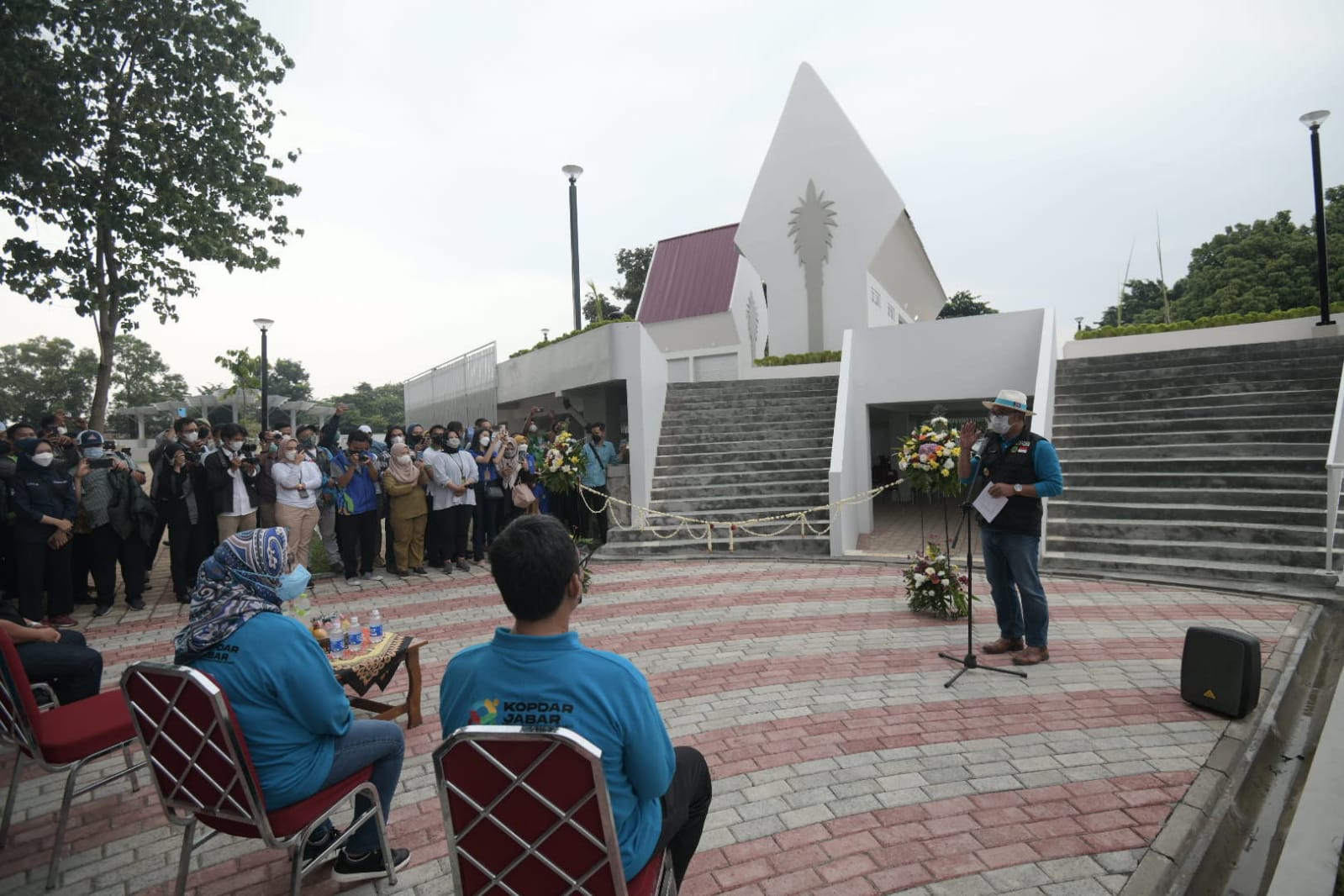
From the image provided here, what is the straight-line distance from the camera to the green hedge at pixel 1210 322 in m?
13.2

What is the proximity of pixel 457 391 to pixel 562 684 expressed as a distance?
20020mm

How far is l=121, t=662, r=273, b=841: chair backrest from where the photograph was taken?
7.78 ft

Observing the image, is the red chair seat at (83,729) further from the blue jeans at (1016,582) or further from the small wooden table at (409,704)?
the blue jeans at (1016,582)

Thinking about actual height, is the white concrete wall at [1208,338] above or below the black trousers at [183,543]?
above

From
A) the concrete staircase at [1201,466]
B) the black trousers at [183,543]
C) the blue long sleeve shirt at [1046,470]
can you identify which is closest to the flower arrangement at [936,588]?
the blue long sleeve shirt at [1046,470]

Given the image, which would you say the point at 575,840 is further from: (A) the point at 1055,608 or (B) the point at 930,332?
(B) the point at 930,332

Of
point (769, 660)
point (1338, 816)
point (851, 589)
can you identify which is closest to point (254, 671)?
point (769, 660)

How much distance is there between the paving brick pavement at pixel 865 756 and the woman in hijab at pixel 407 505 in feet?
7.48

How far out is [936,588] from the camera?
6.84 metres

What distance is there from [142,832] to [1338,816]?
19.6ft

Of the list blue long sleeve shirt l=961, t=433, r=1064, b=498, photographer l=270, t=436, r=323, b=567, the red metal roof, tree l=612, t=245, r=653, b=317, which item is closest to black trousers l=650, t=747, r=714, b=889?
blue long sleeve shirt l=961, t=433, r=1064, b=498

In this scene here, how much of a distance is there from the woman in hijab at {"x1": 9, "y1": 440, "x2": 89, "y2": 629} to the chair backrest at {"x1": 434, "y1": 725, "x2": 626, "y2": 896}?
7.48 m

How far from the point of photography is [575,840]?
1.84m

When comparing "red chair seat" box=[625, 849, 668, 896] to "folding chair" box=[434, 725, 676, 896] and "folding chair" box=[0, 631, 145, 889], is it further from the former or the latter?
"folding chair" box=[0, 631, 145, 889]
